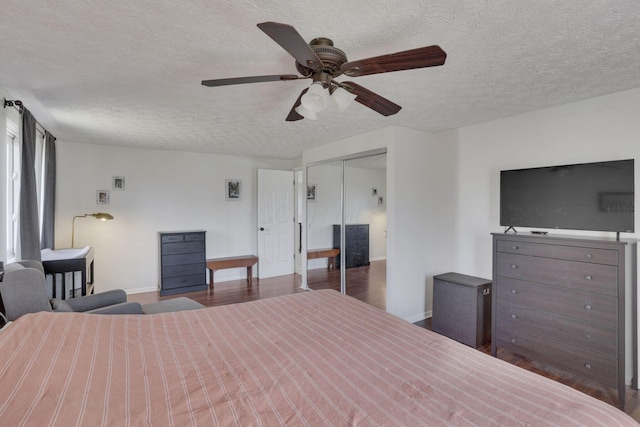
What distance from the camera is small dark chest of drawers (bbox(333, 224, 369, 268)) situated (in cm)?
447

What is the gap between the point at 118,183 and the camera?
193 inches

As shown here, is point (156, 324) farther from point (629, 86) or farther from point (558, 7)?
point (629, 86)

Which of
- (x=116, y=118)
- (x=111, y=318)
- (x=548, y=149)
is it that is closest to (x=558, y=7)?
(x=548, y=149)

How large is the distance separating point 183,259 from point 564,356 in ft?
16.0

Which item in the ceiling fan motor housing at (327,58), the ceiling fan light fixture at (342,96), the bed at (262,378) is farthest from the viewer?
the ceiling fan light fixture at (342,96)

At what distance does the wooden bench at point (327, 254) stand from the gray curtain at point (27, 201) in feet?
11.2

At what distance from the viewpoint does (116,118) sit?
3301mm

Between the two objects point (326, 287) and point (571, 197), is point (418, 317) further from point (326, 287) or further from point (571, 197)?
point (571, 197)

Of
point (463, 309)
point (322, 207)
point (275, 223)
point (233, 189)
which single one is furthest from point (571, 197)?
point (233, 189)

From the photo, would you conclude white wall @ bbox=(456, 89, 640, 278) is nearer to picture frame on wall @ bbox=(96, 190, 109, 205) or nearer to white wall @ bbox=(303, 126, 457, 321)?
white wall @ bbox=(303, 126, 457, 321)

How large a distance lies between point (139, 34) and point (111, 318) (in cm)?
161

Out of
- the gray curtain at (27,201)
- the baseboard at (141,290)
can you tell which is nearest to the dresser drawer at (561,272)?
the gray curtain at (27,201)

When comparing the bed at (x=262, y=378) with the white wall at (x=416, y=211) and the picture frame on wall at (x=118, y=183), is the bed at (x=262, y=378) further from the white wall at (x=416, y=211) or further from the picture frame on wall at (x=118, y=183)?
the picture frame on wall at (x=118, y=183)

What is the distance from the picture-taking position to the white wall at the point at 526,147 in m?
2.53
